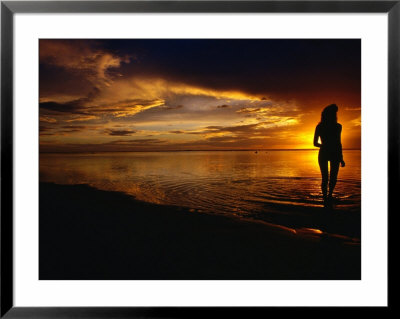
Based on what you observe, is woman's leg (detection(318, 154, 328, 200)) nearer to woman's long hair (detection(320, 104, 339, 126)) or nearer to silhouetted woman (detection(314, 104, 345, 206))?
silhouetted woman (detection(314, 104, 345, 206))

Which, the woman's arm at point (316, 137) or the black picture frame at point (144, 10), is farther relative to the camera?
the woman's arm at point (316, 137)

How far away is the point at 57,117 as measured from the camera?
1.74m

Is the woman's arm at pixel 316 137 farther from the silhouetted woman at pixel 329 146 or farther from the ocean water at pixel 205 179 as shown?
the ocean water at pixel 205 179

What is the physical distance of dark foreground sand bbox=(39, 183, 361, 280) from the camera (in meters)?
1.69

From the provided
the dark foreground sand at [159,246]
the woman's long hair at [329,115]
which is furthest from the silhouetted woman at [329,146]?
the dark foreground sand at [159,246]

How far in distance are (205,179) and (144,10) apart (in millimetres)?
1038

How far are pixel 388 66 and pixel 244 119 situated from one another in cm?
85

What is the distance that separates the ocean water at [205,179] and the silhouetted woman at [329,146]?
4 centimetres

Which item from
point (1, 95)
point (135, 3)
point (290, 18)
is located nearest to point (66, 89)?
point (1, 95)

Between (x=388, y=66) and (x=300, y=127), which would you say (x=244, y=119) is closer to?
(x=300, y=127)

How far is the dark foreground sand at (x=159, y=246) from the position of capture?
1.69m

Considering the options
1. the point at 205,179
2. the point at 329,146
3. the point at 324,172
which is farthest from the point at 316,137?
the point at 205,179

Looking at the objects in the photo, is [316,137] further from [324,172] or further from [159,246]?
[159,246]

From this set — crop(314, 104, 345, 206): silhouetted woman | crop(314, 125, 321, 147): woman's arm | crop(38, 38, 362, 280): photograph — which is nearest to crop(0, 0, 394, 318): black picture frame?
crop(38, 38, 362, 280): photograph
